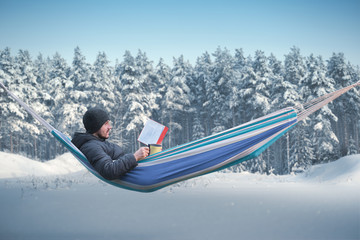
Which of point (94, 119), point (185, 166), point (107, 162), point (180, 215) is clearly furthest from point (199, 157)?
point (180, 215)

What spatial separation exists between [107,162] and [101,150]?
18 centimetres

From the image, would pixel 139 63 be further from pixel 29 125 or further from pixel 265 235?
pixel 265 235

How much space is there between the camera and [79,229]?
4148 millimetres

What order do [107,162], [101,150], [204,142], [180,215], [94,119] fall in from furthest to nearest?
[180,215]
[204,142]
[94,119]
[101,150]
[107,162]

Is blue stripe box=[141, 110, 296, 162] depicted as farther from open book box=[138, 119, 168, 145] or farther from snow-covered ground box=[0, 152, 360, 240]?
snow-covered ground box=[0, 152, 360, 240]

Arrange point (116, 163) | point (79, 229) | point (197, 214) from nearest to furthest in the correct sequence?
point (116, 163)
point (79, 229)
point (197, 214)

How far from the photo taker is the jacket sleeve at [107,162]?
2383mm

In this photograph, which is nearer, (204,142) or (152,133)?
(152,133)

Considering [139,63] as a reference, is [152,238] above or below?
below

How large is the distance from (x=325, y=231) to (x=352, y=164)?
691 cm

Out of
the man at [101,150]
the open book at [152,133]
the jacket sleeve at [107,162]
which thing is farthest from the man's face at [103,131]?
the open book at [152,133]

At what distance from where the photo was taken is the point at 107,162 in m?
2.41

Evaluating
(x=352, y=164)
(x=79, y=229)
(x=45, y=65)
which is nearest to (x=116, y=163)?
(x=79, y=229)

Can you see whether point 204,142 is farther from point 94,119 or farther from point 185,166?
point 94,119
